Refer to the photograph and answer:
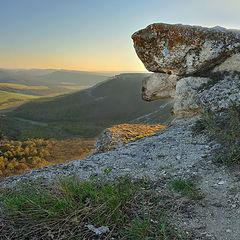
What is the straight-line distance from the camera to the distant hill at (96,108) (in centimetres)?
6431

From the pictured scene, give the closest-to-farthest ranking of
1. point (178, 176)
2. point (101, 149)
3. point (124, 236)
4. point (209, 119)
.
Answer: point (124, 236)
point (178, 176)
point (209, 119)
point (101, 149)

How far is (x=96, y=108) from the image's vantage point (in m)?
77.7

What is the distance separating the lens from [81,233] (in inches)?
111

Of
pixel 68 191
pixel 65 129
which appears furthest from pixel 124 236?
pixel 65 129

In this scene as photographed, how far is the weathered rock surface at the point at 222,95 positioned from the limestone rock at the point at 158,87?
2902mm

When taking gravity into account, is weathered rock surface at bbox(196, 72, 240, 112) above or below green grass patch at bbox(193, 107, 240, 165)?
above

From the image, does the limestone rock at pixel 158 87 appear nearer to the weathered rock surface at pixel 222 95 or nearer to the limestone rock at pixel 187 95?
the limestone rock at pixel 187 95

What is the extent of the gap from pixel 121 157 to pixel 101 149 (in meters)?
3.42

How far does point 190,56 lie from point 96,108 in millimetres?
70051

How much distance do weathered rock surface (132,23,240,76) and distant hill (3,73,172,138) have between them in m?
45.8

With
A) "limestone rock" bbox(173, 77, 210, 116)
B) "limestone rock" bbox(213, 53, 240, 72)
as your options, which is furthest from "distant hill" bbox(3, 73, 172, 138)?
"limestone rock" bbox(213, 53, 240, 72)

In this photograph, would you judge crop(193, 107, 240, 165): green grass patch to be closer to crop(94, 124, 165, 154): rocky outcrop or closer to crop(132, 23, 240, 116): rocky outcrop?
crop(132, 23, 240, 116): rocky outcrop

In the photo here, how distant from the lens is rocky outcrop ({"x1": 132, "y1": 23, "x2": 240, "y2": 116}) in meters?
7.92

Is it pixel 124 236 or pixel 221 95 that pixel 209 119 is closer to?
pixel 221 95
